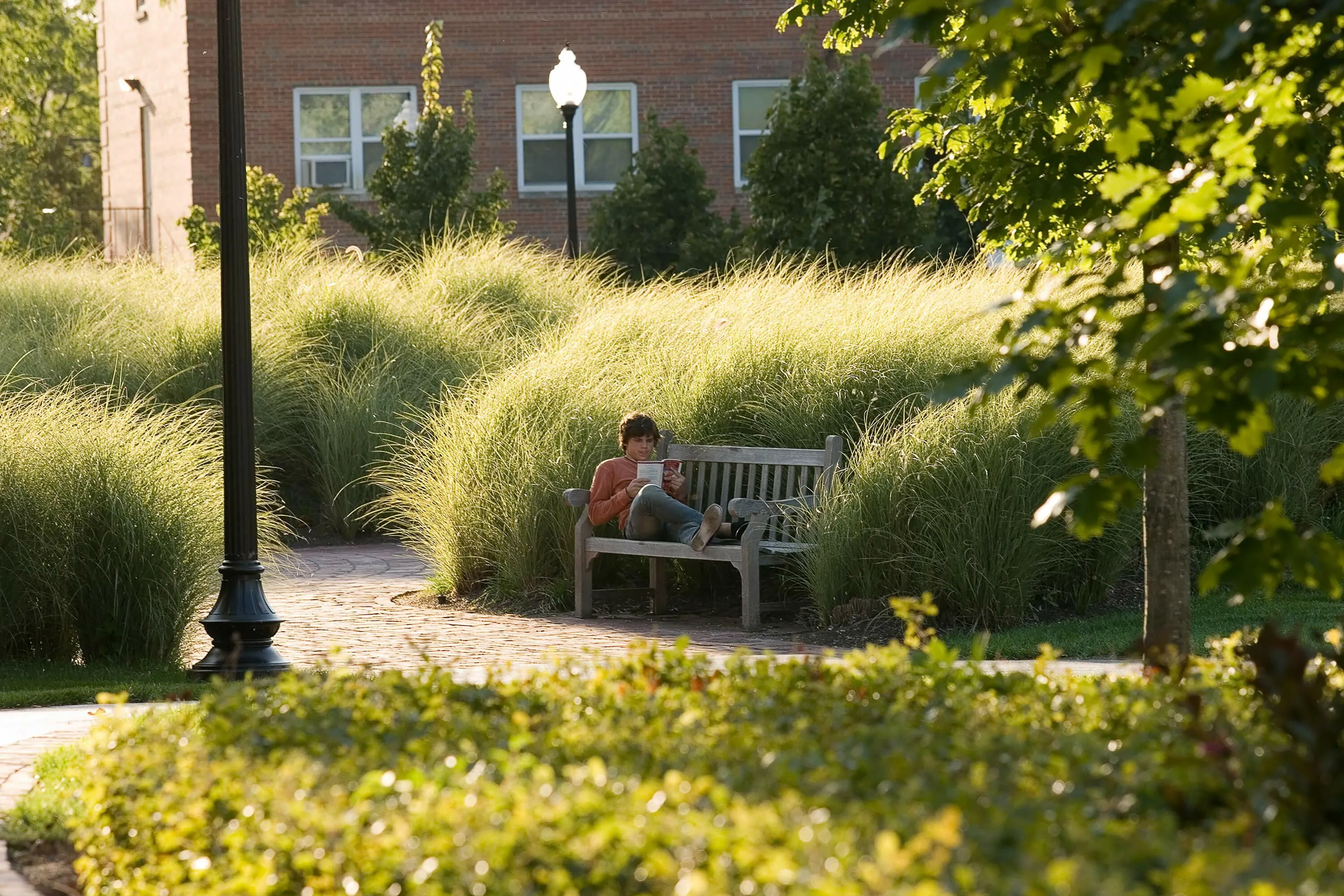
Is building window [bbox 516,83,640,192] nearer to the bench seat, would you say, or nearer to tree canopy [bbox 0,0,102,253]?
tree canopy [bbox 0,0,102,253]

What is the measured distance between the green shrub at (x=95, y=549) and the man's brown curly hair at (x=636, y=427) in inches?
96.5

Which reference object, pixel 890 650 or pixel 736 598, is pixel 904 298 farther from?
pixel 890 650

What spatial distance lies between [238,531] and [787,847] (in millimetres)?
5603

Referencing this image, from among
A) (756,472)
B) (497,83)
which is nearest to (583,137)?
(497,83)

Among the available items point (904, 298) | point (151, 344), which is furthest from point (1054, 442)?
point (151, 344)

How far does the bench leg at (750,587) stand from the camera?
371 inches

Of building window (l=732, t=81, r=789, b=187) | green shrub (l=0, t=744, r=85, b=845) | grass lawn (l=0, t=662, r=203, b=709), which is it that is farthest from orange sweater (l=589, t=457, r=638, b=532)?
building window (l=732, t=81, r=789, b=187)

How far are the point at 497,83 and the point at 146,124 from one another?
247 inches

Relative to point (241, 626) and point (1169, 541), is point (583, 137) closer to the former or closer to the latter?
point (241, 626)

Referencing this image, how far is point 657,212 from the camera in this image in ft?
78.8

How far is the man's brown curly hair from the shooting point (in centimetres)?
1009

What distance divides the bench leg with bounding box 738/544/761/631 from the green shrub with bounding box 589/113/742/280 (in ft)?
47.9

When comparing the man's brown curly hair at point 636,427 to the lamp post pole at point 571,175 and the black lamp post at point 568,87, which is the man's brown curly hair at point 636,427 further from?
the black lamp post at point 568,87

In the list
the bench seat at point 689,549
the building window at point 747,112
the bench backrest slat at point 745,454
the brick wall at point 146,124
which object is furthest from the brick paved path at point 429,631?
the building window at point 747,112
